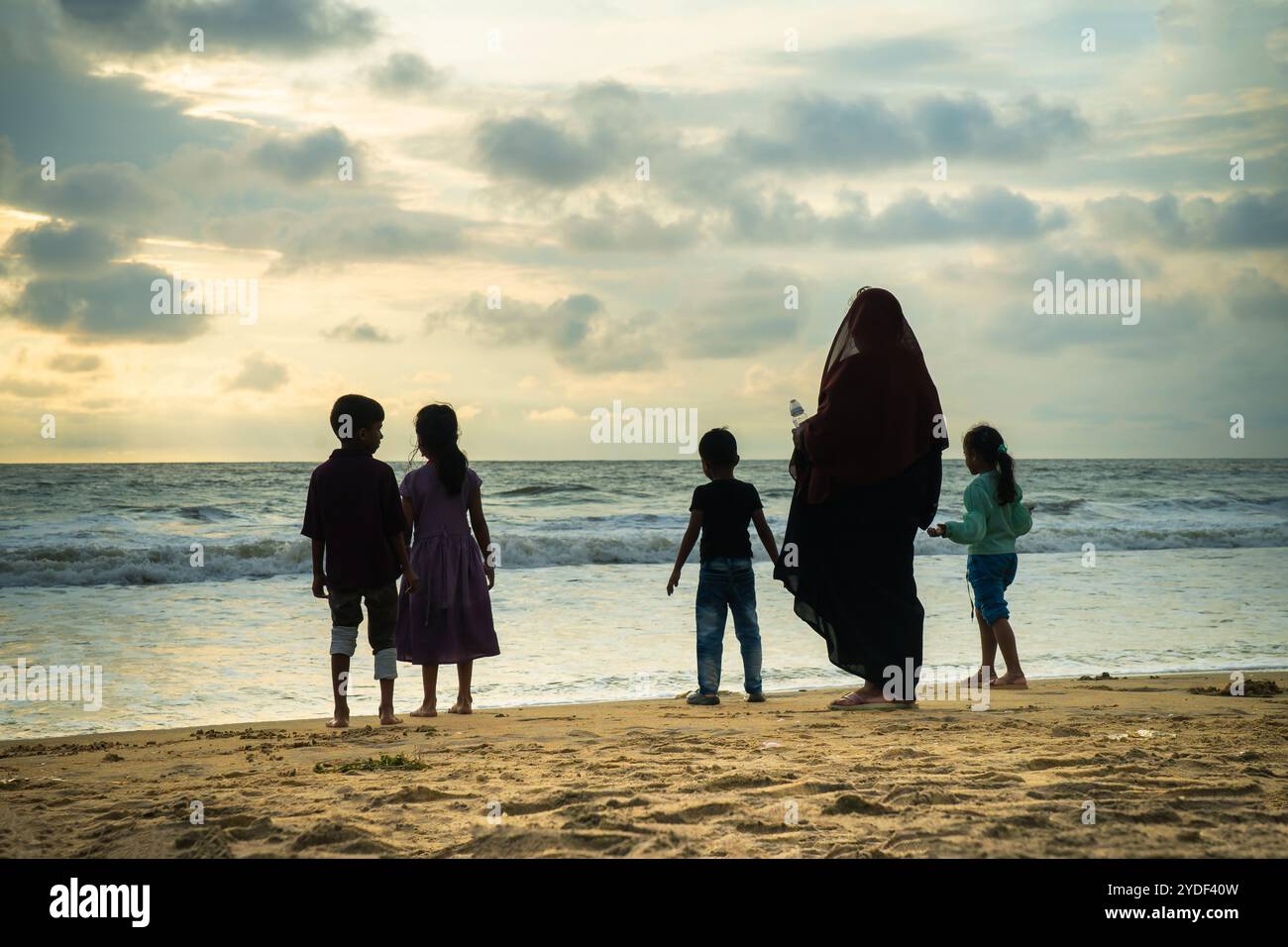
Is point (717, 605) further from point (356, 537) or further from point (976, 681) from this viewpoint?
point (356, 537)

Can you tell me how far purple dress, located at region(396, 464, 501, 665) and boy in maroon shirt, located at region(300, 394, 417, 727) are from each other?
1.17ft

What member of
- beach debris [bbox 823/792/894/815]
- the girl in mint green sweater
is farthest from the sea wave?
beach debris [bbox 823/792/894/815]

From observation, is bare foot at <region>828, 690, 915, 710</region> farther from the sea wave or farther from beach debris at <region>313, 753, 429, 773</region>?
the sea wave

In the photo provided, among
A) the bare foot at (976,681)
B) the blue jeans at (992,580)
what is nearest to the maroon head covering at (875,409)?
the blue jeans at (992,580)

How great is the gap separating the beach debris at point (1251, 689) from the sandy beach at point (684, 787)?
0.60 metres

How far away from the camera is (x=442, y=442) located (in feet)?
20.1

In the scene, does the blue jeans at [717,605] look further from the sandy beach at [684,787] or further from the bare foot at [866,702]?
the bare foot at [866,702]

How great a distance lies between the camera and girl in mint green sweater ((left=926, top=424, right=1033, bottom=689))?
663cm

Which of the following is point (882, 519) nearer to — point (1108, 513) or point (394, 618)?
point (394, 618)

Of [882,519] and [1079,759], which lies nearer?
[1079,759]

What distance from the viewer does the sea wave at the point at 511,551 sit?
51.2 ft

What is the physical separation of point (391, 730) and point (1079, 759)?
3.26 metres
